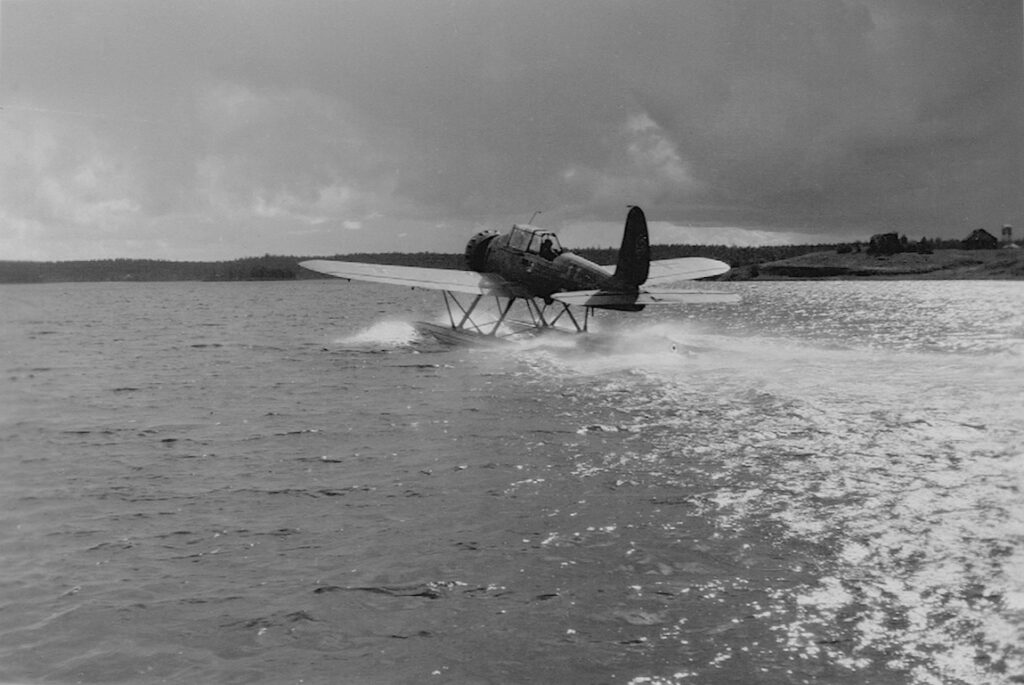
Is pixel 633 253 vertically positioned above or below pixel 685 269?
above

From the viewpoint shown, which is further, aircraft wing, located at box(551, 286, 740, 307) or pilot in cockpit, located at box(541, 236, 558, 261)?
pilot in cockpit, located at box(541, 236, 558, 261)

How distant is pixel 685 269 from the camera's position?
107 ft

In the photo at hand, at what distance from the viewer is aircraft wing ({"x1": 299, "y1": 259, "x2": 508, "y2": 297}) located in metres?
27.9

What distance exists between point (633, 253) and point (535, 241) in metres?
4.60

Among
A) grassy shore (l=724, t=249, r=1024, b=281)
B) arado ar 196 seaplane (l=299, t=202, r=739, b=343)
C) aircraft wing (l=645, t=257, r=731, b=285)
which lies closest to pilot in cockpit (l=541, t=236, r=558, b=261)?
arado ar 196 seaplane (l=299, t=202, r=739, b=343)

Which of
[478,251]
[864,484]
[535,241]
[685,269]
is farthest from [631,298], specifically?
[864,484]

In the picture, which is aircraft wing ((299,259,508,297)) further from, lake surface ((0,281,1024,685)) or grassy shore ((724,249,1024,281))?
grassy shore ((724,249,1024,281))

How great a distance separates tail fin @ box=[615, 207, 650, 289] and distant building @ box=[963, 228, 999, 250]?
6007 inches

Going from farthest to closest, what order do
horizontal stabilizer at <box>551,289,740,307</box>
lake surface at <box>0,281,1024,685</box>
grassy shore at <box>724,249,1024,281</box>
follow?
grassy shore at <box>724,249,1024,281</box>, horizontal stabilizer at <box>551,289,740,307</box>, lake surface at <box>0,281,1024,685</box>

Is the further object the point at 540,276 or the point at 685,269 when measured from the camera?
the point at 685,269

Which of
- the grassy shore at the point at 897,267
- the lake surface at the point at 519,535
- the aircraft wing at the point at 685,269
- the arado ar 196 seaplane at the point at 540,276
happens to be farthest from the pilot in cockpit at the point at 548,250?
the grassy shore at the point at 897,267

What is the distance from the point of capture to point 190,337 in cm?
3553

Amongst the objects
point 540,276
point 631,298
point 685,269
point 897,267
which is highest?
point 897,267

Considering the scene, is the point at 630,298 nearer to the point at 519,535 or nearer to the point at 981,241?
the point at 519,535
